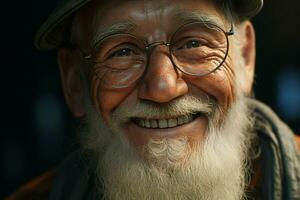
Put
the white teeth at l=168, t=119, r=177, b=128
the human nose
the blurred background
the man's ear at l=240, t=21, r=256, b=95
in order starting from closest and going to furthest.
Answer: the human nose
the white teeth at l=168, t=119, r=177, b=128
the man's ear at l=240, t=21, r=256, b=95
the blurred background

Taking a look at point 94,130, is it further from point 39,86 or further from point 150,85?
Result: point 39,86

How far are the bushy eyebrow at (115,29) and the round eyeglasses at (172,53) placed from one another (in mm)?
11

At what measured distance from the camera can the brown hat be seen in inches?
80.8

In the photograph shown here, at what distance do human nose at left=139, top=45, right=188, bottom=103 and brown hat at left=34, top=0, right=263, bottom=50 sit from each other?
0.29m

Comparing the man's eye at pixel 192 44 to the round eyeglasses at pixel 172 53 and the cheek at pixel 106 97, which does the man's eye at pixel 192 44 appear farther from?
the cheek at pixel 106 97

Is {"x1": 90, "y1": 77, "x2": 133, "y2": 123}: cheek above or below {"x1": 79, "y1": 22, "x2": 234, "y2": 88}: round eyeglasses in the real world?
below

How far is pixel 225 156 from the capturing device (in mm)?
2180

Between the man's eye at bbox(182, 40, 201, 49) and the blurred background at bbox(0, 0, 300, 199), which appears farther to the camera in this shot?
the blurred background at bbox(0, 0, 300, 199)

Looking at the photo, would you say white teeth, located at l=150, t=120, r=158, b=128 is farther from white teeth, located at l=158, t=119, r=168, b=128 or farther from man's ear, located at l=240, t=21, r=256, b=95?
man's ear, located at l=240, t=21, r=256, b=95

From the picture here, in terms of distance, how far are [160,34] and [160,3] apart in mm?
100

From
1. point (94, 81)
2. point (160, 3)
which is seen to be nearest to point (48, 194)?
point (94, 81)

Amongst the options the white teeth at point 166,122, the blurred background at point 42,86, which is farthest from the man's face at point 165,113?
the blurred background at point 42,86

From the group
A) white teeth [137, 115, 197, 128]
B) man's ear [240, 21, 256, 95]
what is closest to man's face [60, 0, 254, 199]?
white teeth [137, 115, 197, 128]

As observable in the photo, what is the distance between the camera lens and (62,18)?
6.84 ft
